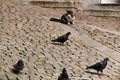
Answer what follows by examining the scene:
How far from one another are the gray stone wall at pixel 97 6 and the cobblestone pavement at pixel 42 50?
177 inches

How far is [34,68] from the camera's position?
11.8 metres

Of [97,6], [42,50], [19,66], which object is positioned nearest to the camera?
[19,66]

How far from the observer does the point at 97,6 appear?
23.2 meters

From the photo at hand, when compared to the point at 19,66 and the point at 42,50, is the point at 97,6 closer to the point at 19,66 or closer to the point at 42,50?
the point at 42,50

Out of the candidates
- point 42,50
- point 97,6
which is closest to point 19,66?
point 42,50

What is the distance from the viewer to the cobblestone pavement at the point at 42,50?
11.7m

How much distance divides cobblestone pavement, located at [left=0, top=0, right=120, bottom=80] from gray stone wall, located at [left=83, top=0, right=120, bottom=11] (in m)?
4.49

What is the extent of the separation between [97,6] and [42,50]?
32.7 feet

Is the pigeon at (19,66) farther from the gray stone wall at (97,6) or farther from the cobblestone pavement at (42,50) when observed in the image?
the gray stone wall at (97,6)

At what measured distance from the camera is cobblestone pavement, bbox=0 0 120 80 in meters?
11.7

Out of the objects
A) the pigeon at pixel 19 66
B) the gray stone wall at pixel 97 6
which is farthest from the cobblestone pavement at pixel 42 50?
the gray stone wall at pixel 97 6

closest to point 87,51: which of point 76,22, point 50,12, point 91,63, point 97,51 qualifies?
point 97,51

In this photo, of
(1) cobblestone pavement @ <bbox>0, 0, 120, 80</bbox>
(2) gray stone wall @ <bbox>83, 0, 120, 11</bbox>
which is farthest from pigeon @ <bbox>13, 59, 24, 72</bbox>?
(2) gray stone wall @ <bbox>83, 0, 120, 11</bbox>

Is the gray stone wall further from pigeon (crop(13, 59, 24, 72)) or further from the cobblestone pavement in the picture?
pigeon (crop(13, 59, 24, 72))
